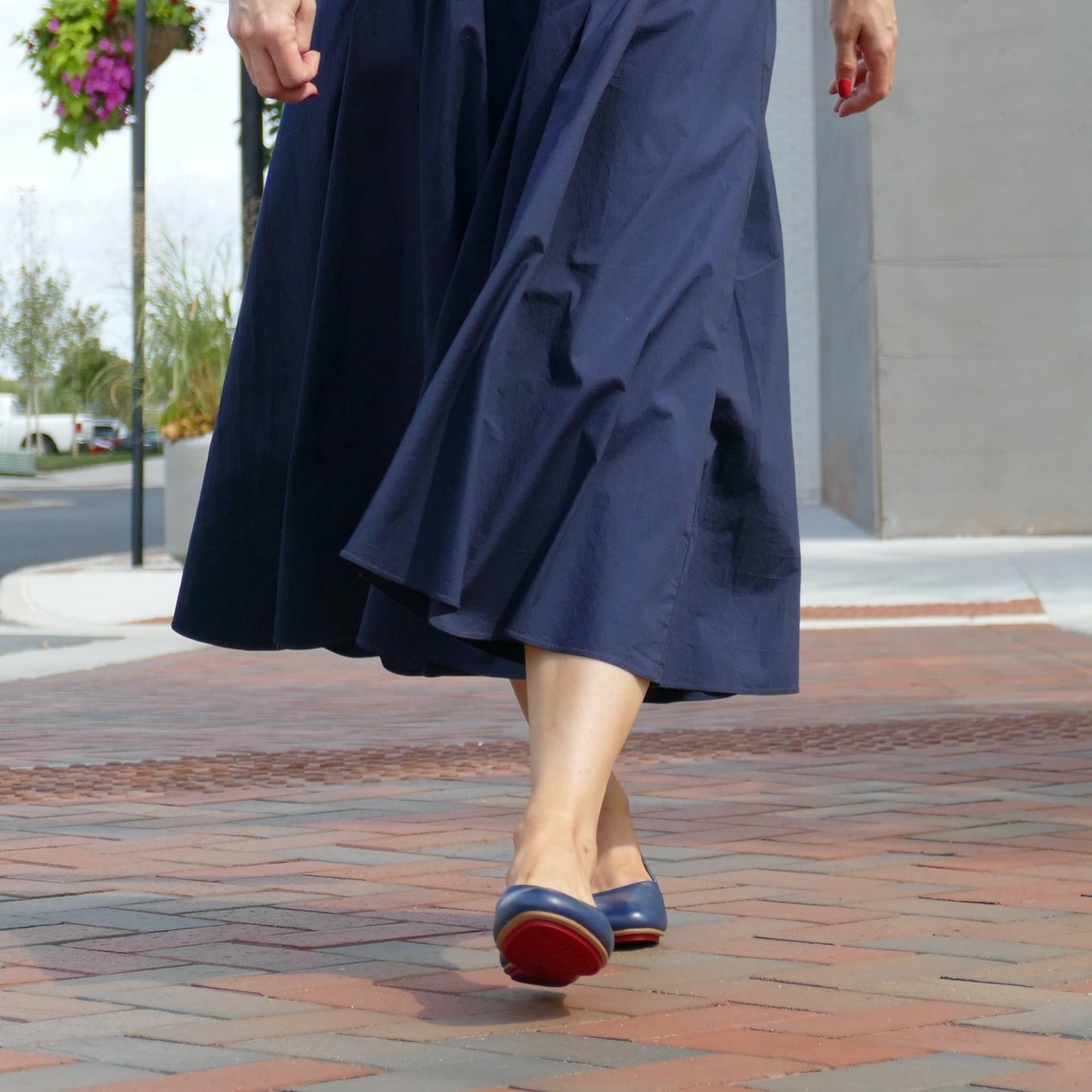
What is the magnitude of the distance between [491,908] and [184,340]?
35.4ft

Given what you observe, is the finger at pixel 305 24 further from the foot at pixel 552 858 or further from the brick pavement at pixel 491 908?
the brick pavement at pixel 491 908

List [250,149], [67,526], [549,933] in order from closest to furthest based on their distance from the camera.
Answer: [549,933] < [250,149] < [67,526]

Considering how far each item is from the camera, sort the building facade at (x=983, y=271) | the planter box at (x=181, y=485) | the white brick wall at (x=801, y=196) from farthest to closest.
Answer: the white brick wall at (x=801, y=196) → the building facade at (x=983, y=271) → the planter box at (x=181, y=485)

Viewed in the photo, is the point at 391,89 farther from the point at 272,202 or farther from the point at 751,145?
the point at 751,145

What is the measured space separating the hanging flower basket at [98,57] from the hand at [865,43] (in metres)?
12.0

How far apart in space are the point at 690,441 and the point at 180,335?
11.4 m

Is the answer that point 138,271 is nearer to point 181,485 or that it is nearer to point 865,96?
point 181,485

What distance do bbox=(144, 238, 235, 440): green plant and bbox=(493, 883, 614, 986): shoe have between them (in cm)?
1138

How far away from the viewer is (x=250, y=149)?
42.5ft

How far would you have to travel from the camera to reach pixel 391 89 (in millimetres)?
2459

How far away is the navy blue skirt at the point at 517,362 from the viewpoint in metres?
2.12

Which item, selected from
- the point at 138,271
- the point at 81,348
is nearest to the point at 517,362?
the point at 138,271

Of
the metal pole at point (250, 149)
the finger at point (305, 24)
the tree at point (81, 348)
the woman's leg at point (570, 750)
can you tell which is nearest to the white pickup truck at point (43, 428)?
the tree at point (81, 348)

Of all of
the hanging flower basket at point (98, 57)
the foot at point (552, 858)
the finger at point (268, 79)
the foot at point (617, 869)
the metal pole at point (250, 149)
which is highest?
the hanging flower basket at point (98, 57)
